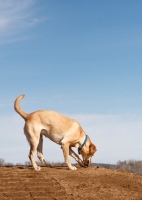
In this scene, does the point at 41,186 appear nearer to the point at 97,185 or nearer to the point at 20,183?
the point at 20,183

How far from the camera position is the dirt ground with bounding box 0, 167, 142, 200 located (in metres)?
10.9

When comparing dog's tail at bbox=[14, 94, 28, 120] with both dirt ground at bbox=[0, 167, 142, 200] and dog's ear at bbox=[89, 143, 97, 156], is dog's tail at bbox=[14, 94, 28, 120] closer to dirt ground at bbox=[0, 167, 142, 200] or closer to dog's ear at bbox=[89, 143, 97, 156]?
dirt ground at bbox=[0, 167, 142, 200]

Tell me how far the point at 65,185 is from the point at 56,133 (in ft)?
7.48

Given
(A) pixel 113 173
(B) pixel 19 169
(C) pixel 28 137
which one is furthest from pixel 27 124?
(A) pixel 113 173

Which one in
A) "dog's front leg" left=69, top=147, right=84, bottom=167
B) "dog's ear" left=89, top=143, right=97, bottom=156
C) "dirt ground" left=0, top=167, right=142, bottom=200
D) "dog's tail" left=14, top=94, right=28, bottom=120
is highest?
"dog's tail" left=14, top=94, right=28, bottom=120

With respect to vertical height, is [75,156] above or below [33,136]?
below

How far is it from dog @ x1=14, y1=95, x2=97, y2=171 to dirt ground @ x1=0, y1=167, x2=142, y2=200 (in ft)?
2.29

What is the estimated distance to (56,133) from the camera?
526 inches

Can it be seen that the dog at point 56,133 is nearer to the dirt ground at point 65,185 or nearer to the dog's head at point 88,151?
the dog's head at point 88,151

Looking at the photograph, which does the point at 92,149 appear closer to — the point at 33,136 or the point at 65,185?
the point at 33,136

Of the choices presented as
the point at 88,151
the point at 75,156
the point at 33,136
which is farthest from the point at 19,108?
the point at 88,151

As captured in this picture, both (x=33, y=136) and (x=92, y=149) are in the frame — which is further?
(x=92, y=149)

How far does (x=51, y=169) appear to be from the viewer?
1320 cm

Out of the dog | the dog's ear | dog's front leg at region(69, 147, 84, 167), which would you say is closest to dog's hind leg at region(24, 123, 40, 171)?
the dog
